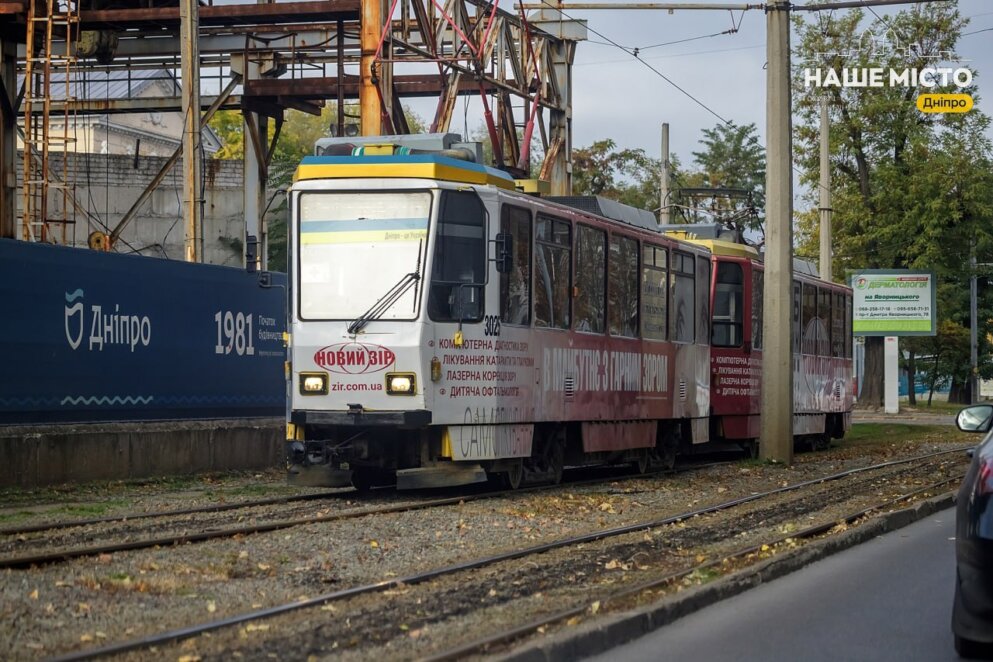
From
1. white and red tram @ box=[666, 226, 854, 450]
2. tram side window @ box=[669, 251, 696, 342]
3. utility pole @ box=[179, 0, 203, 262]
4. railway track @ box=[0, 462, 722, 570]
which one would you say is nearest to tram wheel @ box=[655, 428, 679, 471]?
tram side window @ box=[669, 251, 696, 342]

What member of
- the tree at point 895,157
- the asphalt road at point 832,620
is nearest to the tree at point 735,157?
the tree at point 895,157

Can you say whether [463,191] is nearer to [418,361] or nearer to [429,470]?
[418,361]

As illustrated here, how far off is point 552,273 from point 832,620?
8711 mm

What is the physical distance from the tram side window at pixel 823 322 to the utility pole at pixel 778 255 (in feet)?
22.5

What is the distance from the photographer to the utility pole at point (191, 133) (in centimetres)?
2152

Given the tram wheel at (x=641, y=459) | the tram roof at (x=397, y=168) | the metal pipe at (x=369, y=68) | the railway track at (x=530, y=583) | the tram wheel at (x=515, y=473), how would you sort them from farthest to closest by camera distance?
the metal pipe at (x=369, y=68) < the tram wheel at (x=641, y=459) < the tram wheel at (x=515, y=473) < the tram roof at (x=397, y=168) < the railway track at (x=530, y=583)

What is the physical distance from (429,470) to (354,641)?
8.26 metres

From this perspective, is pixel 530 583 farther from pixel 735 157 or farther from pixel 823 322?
pixel 735 157

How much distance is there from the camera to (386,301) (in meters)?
15.4

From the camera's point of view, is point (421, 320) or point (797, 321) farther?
point (797, 321)

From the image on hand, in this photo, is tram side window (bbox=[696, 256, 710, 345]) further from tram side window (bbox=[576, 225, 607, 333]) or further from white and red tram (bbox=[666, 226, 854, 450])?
tram side window (bbox=[576, 225, 607, 333])

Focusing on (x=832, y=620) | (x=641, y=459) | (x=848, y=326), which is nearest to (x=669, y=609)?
(x=832, y=620)

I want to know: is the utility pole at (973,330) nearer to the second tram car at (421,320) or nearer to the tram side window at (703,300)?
the tram side window at (703,300)

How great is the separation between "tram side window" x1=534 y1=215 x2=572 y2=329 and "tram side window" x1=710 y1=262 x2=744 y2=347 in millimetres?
7267
